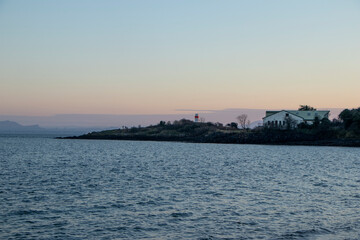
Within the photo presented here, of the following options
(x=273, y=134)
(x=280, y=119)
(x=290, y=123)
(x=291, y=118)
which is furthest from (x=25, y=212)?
(x=280, y=119)

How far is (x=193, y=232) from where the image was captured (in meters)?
18.8

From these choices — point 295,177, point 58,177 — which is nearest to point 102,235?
point 58,177

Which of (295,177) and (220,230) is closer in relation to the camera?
(220,230)

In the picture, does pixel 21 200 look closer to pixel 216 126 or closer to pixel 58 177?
pixel 58 177

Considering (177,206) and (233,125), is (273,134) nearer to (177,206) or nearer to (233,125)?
(233,125)

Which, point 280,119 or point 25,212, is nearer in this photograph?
point 25,212

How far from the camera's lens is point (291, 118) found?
4803 inches

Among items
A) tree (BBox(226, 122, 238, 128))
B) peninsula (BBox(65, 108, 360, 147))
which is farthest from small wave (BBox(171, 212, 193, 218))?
tree (BBox(226, 122, 238, 128))

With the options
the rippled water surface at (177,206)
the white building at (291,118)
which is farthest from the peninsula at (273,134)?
the rippled water surface at (177,206)

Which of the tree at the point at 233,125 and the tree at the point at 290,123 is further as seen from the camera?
the tree at the point at 233,125

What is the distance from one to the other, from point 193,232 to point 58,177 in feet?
73.3

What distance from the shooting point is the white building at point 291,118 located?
12188cm

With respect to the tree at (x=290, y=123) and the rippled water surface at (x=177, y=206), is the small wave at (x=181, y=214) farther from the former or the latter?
the tree at (x=290, y=123)

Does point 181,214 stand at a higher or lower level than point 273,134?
lower
